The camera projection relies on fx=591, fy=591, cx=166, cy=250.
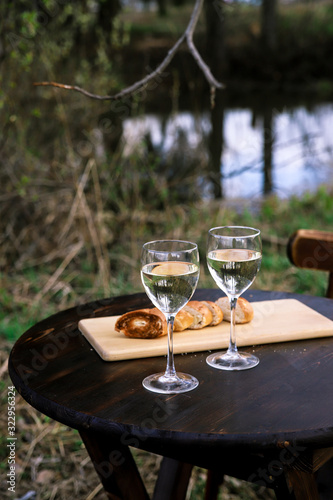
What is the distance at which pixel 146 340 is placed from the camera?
1042 millimetres

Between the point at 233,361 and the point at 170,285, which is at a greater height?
the point at 170,285

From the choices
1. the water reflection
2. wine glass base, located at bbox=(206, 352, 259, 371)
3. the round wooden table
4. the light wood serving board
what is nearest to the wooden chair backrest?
the light wood serving board

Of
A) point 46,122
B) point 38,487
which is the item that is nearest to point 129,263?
point 46,122

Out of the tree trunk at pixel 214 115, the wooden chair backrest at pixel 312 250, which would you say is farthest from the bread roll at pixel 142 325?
the tree trunk at pixel 214 115

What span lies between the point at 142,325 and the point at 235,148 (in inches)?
135

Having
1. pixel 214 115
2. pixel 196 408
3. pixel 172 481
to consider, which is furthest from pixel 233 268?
pixel 214 115

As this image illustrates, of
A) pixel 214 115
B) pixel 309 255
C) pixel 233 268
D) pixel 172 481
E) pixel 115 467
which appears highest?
→ pixel 214 115

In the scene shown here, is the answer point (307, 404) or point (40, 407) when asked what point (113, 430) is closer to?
point (40, 407)

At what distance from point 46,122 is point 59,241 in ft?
2.78

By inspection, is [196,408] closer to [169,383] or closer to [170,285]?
[169,383]

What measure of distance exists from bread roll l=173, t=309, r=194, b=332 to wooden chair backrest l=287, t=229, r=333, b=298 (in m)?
0.62

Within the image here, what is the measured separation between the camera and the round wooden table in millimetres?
769

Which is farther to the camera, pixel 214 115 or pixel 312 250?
pixel 214 115

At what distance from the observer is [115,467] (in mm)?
1004
